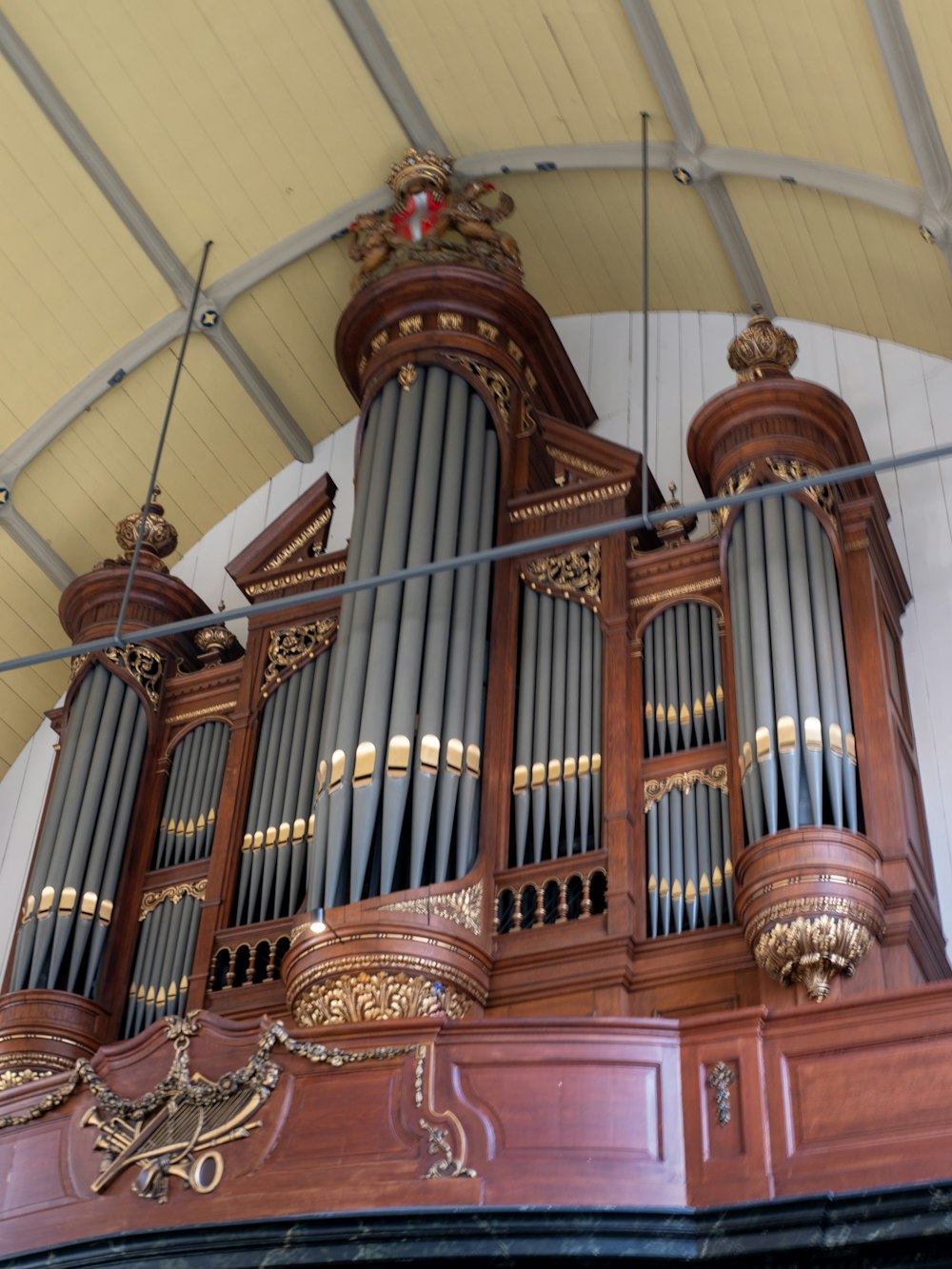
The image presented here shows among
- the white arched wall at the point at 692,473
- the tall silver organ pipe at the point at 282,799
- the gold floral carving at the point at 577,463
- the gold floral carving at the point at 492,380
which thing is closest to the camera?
the tall silver organ pipe at the point at 282,799

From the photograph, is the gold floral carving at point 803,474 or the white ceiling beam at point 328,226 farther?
the white ceiling beam at point 328,226

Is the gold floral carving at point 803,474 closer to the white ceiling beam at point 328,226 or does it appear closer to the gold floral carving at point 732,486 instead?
the gold floral carving at point 732,486

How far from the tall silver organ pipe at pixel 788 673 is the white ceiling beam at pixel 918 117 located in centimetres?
181

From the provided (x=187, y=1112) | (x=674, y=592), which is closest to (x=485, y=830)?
(x=674, y=592)

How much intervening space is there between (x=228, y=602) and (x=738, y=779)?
477cm

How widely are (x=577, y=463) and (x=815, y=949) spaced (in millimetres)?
3762

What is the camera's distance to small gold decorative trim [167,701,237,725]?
10.2 m

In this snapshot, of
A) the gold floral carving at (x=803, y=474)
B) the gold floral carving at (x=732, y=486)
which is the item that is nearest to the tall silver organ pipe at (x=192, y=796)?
the gold floral carving at (x=732, y=486)

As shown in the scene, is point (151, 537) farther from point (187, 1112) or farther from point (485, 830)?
point (187, 1112)

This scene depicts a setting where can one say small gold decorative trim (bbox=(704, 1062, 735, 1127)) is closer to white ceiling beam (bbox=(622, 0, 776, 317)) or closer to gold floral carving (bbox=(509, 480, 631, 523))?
gold floral carving (bbox=(509, 480, 631, 523))

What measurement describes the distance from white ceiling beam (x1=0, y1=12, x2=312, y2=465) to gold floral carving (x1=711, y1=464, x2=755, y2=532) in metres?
3.94

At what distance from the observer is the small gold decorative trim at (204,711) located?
1021 centimetres

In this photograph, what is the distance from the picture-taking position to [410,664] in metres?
8.84

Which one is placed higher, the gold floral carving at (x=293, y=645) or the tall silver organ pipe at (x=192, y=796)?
the gold floral carving at (x=293, y=645)
